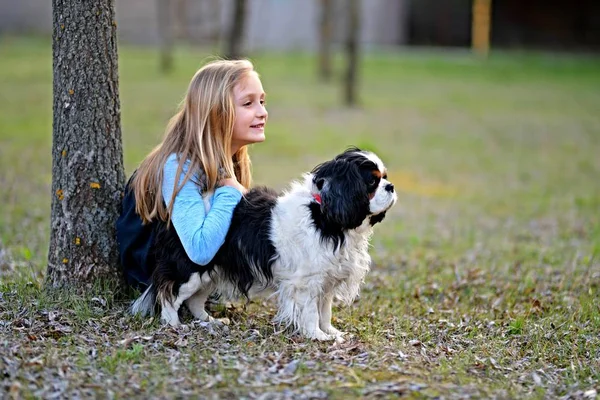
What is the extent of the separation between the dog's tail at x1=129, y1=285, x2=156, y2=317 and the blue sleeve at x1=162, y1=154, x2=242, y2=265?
445 mm

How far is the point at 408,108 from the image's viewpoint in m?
20.2

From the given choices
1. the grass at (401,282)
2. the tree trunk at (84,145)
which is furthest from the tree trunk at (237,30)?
the tree trunk at (84,145)

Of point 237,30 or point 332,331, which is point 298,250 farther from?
point 237,30

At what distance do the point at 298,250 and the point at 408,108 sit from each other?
15.7 meters

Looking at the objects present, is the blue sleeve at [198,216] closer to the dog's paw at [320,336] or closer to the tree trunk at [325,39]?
the dog's paw at [320,336]

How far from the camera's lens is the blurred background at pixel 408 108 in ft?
31.1

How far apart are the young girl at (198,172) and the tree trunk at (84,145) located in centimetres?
16

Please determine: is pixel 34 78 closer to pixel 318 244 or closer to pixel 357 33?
pixel 357 33

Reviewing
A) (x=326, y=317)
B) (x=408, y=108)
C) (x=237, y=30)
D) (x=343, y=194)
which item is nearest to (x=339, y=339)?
(x=326, y=317)

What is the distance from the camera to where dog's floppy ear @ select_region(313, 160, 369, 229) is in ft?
15.6

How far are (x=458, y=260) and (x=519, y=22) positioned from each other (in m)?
26.9

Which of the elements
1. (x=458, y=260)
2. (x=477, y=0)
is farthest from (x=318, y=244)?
(x=477, y=0)

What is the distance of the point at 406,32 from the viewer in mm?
33531

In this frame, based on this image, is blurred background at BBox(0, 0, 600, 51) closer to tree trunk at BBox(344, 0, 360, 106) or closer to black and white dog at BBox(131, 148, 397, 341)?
tree trunk at BBox(344, 0, 360, 106)
